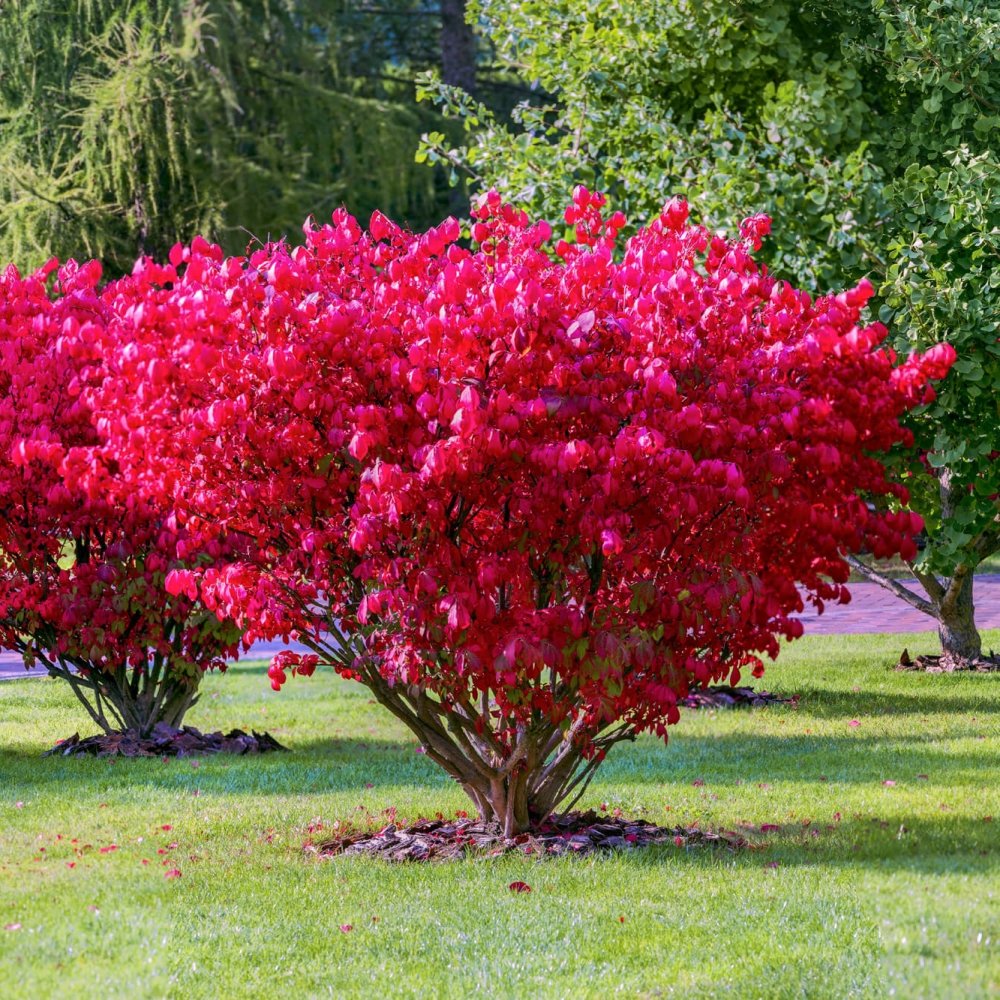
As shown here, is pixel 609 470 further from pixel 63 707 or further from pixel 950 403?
pixel 63 707

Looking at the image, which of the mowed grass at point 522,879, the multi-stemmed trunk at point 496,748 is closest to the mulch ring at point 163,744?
the mowed grass at point 522,879

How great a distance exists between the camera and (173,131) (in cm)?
1864

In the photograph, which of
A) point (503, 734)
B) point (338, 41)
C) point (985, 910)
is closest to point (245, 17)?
point (338, 41)

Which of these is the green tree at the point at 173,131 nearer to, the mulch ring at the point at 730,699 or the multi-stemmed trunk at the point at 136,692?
the mulch ring at the point at 730,699

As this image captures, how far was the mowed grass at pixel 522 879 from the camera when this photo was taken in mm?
4414

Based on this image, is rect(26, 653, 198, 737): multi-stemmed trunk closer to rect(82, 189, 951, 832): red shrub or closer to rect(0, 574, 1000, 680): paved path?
rect(82, 189, 951, 832): red shrub

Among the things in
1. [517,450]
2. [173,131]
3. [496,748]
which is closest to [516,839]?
[496,748]

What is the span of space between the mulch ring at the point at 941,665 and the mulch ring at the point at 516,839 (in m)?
6.37

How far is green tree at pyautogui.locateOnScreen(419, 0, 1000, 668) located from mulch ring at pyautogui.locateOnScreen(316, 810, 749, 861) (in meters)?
3.36

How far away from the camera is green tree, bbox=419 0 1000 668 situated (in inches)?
→ 336

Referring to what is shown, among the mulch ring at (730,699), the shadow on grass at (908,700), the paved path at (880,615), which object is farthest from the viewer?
the paved path at (880,615)

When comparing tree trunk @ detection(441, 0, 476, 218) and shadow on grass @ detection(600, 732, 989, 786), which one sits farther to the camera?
tree trunk @ detection(441, 0, 476, 218)

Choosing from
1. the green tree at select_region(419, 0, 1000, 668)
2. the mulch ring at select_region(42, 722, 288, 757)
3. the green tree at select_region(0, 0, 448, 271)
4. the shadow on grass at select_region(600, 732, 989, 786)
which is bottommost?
the shadow on grass at select_region(600, 732, 989, 786)

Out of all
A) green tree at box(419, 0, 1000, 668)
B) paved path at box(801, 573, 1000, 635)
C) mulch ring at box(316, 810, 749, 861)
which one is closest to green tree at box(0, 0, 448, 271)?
paved path at box(801, 573, 1000, 635)
